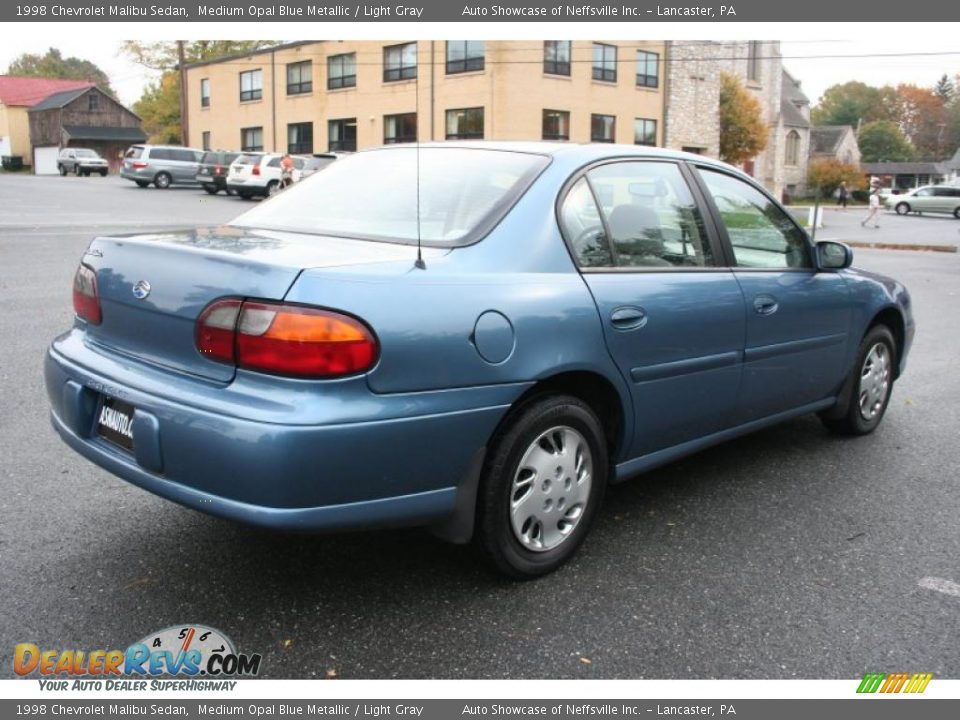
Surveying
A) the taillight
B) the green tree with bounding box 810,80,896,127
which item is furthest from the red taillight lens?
the green tree with bounding box 810,80,896,127

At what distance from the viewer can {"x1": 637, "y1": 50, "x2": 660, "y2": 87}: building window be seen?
131 feet

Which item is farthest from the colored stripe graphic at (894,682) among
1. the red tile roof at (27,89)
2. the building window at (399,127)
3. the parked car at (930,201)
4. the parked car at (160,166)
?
the red tile roof at (27,89)

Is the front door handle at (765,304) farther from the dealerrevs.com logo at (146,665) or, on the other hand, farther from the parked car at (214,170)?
the parked car at (214,170)

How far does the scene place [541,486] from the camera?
3293mm

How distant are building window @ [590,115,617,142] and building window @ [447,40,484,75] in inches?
224

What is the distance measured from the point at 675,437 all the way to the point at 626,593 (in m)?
0.85

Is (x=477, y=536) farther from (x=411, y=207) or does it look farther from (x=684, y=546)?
(x=411, y=207)

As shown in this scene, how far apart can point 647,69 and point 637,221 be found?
128 feet

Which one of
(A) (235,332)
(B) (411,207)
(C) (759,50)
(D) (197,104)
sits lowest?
(A) (235,332)

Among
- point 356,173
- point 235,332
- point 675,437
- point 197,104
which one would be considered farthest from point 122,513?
point 197,104

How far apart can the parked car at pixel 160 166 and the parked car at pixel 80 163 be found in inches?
575

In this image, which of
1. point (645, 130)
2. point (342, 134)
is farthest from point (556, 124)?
point (342, 134)

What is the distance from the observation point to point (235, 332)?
109 inches

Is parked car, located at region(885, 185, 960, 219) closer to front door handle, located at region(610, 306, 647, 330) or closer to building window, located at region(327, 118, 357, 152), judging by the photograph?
building window, located at region(327, 118, 357, 152)
